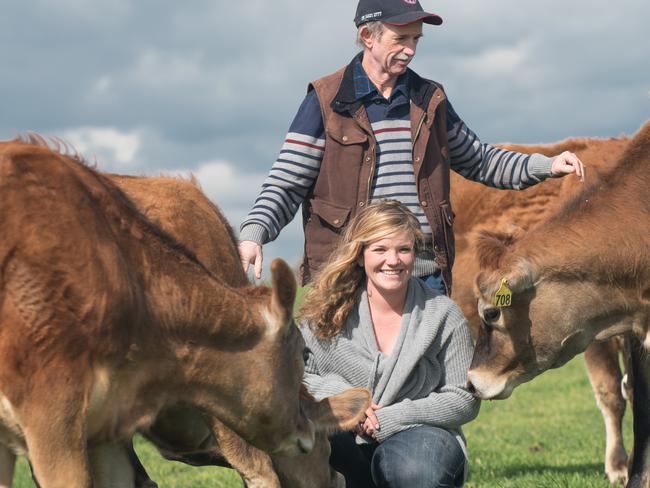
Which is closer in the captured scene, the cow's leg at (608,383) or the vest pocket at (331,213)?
the vest pocket at (331,213)

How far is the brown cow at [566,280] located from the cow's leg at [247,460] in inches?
51.8

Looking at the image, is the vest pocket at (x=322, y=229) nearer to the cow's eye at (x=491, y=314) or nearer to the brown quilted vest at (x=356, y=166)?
the brown quilted vest at (x=356, y=166)

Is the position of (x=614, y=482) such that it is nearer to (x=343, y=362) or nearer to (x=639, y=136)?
(x=639, y=136)

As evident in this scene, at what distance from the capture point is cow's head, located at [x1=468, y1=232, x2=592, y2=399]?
6.61 m

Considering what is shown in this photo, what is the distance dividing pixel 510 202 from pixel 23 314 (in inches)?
291

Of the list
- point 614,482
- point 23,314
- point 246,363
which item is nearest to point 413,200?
point 246,363

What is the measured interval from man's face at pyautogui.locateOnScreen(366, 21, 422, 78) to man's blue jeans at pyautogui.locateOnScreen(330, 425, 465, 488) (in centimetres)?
215

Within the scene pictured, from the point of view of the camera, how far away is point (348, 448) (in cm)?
622

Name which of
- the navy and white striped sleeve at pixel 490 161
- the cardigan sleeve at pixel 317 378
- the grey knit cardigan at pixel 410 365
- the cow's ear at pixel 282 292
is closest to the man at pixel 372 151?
the navy and white striped sleeve at pixel 490 161

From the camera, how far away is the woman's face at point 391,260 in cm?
605

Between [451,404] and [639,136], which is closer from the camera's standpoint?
[451,404]

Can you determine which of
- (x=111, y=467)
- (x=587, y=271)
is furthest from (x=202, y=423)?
(x=587, y=271)

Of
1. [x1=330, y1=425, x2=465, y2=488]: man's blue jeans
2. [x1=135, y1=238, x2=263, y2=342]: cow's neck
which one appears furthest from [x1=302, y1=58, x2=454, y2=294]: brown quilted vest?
[x1=135, y1=238, x2=263, y2=342]: cow's neck

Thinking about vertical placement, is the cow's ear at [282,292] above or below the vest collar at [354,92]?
below
